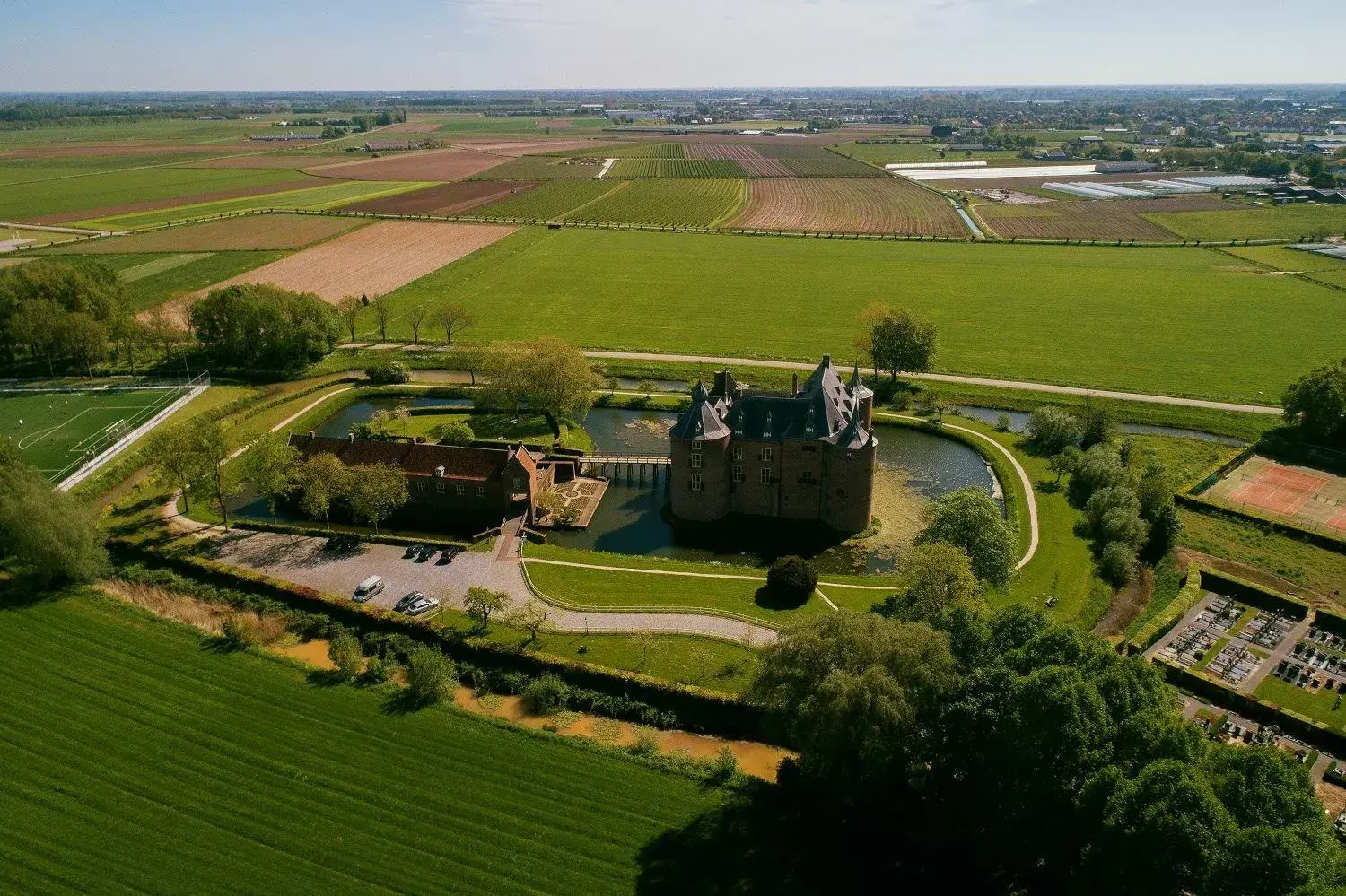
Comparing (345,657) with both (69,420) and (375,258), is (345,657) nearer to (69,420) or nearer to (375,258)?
(69,420)

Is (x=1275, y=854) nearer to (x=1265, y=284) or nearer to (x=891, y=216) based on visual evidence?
(x=1265, y=284)

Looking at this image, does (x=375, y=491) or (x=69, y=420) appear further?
(x=69, y=420)

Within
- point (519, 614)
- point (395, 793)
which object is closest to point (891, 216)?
point (519, 614)

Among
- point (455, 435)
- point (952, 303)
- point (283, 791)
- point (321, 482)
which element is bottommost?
point (283, 791)

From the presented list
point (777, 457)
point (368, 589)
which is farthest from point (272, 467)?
point (777, 457)

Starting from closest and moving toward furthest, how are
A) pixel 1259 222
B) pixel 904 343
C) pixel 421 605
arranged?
pixel 421 605
pixel 904 343
pixel 1259 222

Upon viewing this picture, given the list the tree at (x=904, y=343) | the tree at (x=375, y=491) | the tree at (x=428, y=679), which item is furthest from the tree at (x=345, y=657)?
the tree at (x=904, y=343)

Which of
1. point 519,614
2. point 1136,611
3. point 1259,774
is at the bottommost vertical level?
point 1136,611
